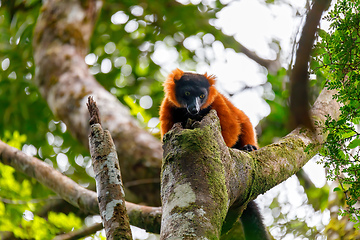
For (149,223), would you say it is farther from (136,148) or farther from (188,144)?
(188,144)

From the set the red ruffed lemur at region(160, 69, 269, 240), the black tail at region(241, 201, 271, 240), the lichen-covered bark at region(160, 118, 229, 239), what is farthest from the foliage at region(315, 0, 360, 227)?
the red ruffed lemur at region(160, 69, 269, 240)

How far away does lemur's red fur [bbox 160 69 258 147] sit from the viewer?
4.79 metres

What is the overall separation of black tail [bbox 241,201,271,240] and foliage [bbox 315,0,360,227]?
1658mm

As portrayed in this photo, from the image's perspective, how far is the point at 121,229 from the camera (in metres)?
2.09

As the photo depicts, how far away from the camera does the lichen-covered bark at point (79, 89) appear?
193 inches

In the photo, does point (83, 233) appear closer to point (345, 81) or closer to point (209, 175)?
point (209, 175)

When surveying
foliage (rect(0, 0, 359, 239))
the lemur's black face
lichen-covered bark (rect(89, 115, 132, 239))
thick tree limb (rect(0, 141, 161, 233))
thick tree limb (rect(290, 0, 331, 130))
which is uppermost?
thick tree limb (rect(290, 0, 331, 130))

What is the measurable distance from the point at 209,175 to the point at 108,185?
62cm

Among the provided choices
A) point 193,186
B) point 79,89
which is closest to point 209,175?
point 193,186

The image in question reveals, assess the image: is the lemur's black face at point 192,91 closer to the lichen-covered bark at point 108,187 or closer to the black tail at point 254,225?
the black tail at point 254,225

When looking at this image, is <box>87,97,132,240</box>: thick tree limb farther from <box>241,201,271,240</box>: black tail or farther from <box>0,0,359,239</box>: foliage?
<box>0,0,359,239</box>: foliage

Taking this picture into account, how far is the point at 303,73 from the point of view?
1067 mm

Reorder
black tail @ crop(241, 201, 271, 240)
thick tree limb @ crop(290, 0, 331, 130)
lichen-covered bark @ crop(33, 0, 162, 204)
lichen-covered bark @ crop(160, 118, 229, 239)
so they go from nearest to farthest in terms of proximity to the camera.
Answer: thick tree limb @ crop(290, 0, 331, 130) → lichen-covered bark @ crop(160, 118, 229, 239) → black tail @ crop(241, 201, 271, 240) → lichen-covered bark @ crop(33, 0, 162, 204)

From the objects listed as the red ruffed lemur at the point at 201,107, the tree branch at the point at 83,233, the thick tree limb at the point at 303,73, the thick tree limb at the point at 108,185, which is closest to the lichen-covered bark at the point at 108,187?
the thick tree limb at the point at 108,185
